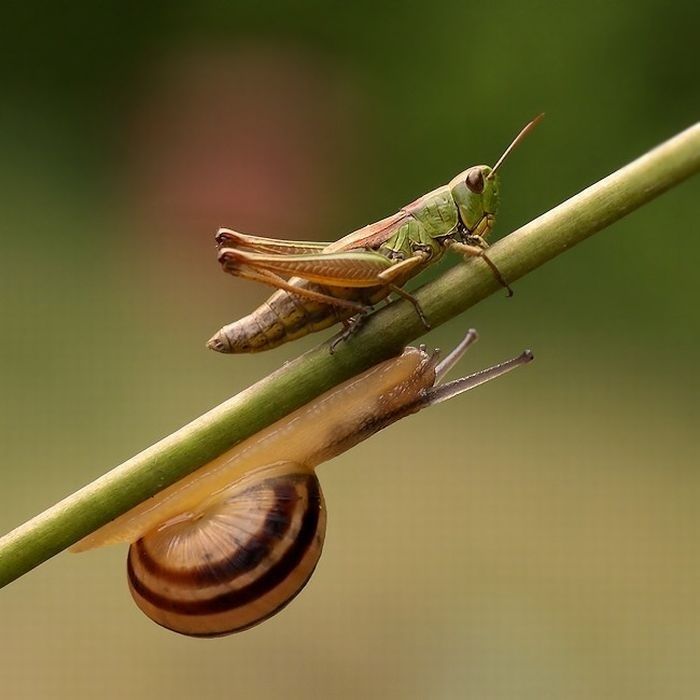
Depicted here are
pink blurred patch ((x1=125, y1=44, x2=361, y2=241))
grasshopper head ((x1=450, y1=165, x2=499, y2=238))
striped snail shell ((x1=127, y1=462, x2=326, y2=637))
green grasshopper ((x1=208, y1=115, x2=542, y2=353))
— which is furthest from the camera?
pink blurred patch ((x1=125, y1=44, x2=361, y2=241))

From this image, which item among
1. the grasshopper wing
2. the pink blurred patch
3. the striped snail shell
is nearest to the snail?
the striped snail shell

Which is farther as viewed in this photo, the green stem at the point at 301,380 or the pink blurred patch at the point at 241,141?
the pink blurred patch at the point at 241,141

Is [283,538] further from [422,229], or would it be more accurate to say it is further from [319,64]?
[319,64]

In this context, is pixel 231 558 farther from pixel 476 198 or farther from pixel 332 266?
pixel 476 198

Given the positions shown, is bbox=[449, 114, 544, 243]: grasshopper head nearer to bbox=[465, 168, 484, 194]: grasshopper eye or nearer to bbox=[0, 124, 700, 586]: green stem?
bbox=[465, 168, 484, 194]: grasshopper eye

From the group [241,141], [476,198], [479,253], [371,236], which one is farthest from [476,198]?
[241,141]

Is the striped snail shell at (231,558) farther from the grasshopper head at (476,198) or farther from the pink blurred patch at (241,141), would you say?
the pink blurred patch at (241,141)

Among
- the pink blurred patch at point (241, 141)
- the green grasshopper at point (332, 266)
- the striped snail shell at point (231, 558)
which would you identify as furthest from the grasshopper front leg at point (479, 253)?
the pink blurred patch at point (241, 141)

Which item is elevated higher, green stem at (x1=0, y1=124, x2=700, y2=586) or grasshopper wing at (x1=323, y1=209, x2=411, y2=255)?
grasshopper wing at (x1=323, y1=209, x2=411, y2=255)
